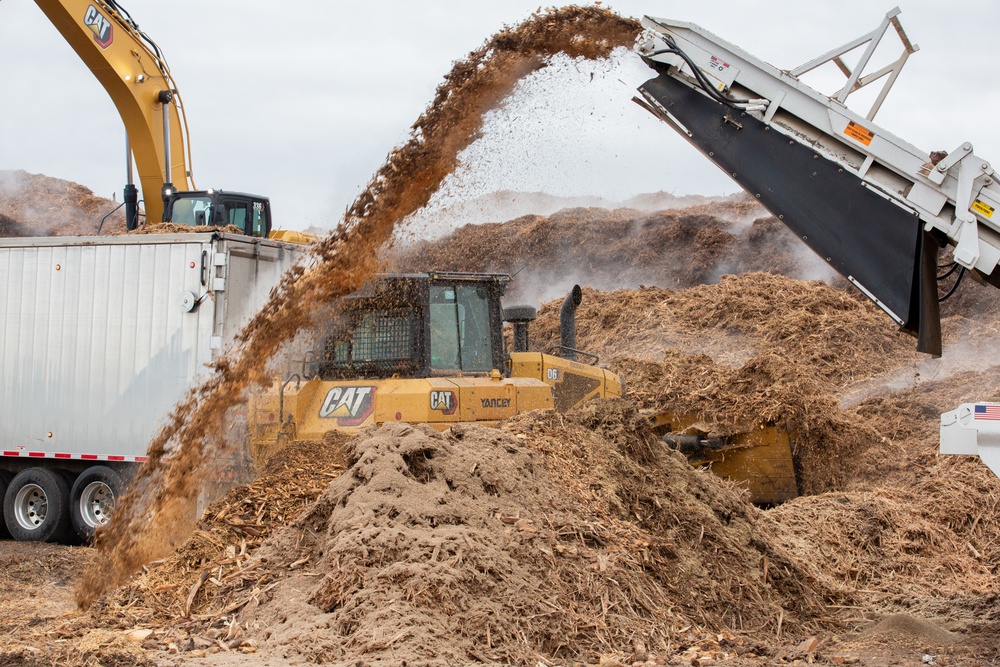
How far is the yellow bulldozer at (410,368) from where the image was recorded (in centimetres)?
853

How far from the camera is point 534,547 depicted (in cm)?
614

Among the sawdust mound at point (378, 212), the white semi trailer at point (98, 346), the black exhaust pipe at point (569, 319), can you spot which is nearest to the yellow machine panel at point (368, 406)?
the sawdust mound at point (378, 212)

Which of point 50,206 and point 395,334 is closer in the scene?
point 395,334

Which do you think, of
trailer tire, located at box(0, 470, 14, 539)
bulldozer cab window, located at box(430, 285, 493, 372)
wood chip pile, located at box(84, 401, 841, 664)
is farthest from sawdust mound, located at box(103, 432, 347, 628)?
trailer tire, located at box(0, 470, 14, 539)

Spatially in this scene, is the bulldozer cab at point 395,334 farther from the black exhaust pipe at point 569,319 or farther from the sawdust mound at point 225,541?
the black exhaust pipe at point 569,319

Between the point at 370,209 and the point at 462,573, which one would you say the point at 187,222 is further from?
the point at 462,573

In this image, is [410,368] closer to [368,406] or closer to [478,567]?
[368,406]

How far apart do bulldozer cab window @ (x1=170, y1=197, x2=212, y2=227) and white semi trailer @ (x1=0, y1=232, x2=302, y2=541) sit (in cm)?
272

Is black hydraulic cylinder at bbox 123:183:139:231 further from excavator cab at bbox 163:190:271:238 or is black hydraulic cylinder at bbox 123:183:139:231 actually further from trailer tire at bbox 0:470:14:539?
trailer tire at bbox 0:470:14:539

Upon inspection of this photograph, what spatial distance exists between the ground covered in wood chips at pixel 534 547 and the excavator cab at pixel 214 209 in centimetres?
434

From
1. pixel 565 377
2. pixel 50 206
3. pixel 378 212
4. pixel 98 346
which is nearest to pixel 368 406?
pixel 378 212

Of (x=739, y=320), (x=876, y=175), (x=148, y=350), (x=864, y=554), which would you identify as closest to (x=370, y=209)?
(x=148, y=350)

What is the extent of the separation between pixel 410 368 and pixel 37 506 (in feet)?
16.5

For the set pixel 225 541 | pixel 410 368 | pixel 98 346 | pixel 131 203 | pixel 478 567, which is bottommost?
pixel 478 567
